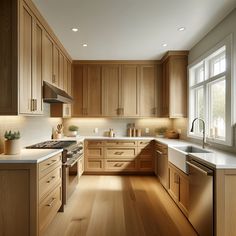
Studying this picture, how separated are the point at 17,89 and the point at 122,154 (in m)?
3.02

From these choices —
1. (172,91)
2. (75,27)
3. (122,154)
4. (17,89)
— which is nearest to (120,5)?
(75,27)

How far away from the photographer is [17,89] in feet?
7.16

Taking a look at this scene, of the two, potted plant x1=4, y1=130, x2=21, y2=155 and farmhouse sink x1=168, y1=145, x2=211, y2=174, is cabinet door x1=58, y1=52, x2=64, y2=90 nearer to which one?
potted plant x1=4, y1=130, x2=21, y2=155

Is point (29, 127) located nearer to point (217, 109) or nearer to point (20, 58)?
point (20, 58)

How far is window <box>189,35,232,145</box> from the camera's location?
276cm

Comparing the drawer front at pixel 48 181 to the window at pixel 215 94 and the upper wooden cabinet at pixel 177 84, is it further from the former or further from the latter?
the upper wooden cabinet at pixel 177 84

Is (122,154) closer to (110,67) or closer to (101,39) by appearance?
(110,67)

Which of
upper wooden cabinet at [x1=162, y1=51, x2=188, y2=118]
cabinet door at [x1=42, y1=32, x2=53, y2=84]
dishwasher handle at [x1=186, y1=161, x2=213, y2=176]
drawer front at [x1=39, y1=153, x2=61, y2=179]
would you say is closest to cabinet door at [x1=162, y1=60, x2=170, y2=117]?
upper wooden cabinet at [x1=162, y1=51, x2=188, y2=118]

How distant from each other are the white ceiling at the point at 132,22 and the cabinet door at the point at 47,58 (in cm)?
21

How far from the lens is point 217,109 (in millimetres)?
3250

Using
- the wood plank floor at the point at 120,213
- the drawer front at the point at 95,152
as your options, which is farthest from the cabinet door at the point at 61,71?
the wood plank floor at the point at 120,213

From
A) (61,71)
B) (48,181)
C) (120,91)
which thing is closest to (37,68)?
(61,71)

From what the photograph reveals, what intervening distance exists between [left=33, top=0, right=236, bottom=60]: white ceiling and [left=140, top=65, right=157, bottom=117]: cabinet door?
0.82 meters

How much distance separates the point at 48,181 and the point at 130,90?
10.3 feet
